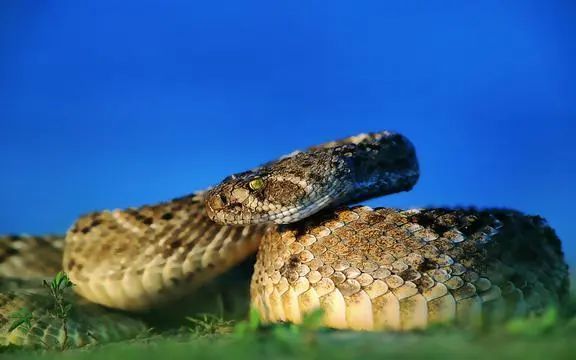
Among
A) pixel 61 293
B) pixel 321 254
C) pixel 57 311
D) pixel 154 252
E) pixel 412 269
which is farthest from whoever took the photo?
pixel 154 252

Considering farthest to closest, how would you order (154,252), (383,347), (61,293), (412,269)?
(154,252) → (61,293) → (412,269) → (383,347)

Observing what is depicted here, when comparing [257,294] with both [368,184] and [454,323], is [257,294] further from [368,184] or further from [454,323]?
[454,323]

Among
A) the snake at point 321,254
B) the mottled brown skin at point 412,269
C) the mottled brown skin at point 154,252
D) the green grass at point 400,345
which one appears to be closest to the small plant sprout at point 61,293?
the snake at point 321,254

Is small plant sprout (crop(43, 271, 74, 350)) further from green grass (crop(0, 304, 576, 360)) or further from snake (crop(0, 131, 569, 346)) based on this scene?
green grass (crop(0, 304, 576, 360))

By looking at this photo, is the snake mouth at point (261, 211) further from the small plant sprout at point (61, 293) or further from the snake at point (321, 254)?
the small plant sprout at point (61, 293)

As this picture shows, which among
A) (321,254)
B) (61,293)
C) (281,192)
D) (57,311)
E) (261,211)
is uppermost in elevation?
(281,192)

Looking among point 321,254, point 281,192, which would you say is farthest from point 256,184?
point 321,254

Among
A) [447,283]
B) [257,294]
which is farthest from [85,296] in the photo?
[447,283]

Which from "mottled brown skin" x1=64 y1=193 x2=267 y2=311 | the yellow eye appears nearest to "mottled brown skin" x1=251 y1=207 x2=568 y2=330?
the yellow eye

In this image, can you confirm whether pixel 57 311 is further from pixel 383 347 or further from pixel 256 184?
pixel 383 347
